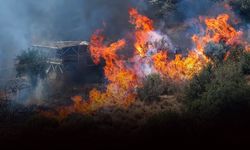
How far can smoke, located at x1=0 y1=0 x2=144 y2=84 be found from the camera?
33.6 m

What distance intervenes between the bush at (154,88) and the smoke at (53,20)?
1351 cm

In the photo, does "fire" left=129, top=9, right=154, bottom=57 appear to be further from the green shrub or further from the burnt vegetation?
the green shrub

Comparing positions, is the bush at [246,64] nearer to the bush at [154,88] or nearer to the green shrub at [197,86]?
the green shrub at [197,86]

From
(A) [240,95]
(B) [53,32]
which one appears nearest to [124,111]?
(A) [240,95]

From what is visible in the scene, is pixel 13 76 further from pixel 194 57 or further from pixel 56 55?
pixel 194 57

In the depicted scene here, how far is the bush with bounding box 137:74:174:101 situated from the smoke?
44.3 feet

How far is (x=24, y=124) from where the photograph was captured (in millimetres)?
17125

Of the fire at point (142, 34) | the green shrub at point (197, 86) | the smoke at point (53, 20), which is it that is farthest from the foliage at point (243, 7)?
the green shrub at point (197, 86)

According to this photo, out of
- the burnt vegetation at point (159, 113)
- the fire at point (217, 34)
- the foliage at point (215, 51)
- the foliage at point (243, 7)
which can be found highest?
the foliage at point (243, 7)

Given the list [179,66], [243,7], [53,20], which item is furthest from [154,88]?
[53,20]

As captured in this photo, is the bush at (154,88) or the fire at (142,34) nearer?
the bush at (154,88)

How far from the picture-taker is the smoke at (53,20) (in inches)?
1324

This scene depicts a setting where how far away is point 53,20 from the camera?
39312mm

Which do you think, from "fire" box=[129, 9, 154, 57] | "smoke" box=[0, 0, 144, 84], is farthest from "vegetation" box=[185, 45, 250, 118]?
A: "smoke" box=[0, 0, 144, 84]
